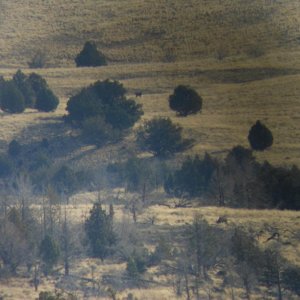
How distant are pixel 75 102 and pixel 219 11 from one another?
3325 centimetres

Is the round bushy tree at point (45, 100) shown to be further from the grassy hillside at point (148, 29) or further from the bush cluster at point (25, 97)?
the grassy hillside at point (148, 29)

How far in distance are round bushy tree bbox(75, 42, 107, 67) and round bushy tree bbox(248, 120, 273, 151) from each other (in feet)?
92.5

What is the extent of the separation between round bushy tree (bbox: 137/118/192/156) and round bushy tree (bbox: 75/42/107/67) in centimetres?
2541

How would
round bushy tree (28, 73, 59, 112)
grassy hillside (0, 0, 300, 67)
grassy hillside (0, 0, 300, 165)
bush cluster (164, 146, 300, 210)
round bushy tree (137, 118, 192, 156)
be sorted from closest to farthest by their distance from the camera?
bush cluster (164, 146, 300, 210)
round bushy tree (137, 118, 192, 156)
grassy hillside (0, 0, 300, 165)
round bushy tree (28, 73, 59, 112)
grassy hillside (0, 0, 300, 67)

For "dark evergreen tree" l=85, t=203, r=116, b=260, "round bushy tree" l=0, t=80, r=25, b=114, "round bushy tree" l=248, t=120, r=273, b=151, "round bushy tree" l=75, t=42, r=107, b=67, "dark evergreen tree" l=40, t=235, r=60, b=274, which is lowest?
Result: "dark evergreen tree" l=40, t=235, r=60, b=274

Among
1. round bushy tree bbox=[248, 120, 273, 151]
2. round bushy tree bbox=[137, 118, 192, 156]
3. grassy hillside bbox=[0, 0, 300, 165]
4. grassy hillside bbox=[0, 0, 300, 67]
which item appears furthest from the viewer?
grassy hillside bbox=[0, 0, 300, 67]

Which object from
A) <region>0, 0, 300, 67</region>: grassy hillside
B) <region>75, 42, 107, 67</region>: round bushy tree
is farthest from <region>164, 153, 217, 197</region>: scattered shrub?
<region>75, 42, 107, 67</region>: round bushy tree

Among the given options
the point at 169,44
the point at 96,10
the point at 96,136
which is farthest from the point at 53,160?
the point at 96,10

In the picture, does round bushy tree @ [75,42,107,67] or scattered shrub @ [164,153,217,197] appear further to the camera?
round bushy tree @ [75,42,107,67]

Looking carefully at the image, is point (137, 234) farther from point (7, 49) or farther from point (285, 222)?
point (7, 49)

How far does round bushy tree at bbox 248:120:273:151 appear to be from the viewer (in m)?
59.7

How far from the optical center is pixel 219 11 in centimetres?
9588

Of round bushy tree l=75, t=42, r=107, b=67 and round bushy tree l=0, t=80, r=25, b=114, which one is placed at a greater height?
round bushy tree l=75, t=42, r=107, b=67

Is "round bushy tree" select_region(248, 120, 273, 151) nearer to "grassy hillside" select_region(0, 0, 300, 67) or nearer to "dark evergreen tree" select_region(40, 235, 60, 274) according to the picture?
"dark evergreen tree" select_region(40, 235, 60, 274)
